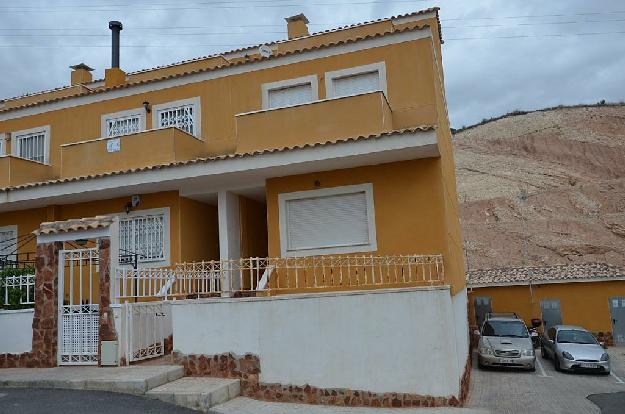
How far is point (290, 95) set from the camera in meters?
14.1

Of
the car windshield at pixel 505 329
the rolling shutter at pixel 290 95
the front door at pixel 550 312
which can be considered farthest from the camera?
the front door at pixel 550 312

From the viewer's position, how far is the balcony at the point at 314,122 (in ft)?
39.3

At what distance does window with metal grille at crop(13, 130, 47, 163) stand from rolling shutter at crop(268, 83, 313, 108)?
23.2ft

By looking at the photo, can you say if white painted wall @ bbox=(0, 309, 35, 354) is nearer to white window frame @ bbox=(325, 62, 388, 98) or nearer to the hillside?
white window frame @ bbox=(325, 62, 388, 98)

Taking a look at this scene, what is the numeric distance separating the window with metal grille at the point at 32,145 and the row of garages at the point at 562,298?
1798 cm

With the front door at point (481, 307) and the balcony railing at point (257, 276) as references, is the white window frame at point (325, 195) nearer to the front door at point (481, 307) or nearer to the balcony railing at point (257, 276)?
the balcony railing at point (257, 276)

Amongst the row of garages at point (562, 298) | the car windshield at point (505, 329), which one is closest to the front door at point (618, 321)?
the row of garages at point (562, 298)

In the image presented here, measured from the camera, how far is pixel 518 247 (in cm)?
4222

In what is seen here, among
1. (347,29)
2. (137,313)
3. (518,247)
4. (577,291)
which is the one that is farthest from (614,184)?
(137,313)

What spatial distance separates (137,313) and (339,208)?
470 cm

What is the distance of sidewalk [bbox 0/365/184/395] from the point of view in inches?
332

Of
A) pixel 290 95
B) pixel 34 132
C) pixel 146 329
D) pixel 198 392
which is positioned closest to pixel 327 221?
pixel 290 95

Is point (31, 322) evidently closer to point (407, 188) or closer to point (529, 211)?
point (407, 188)

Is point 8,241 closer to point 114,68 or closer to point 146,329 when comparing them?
point 114,68
